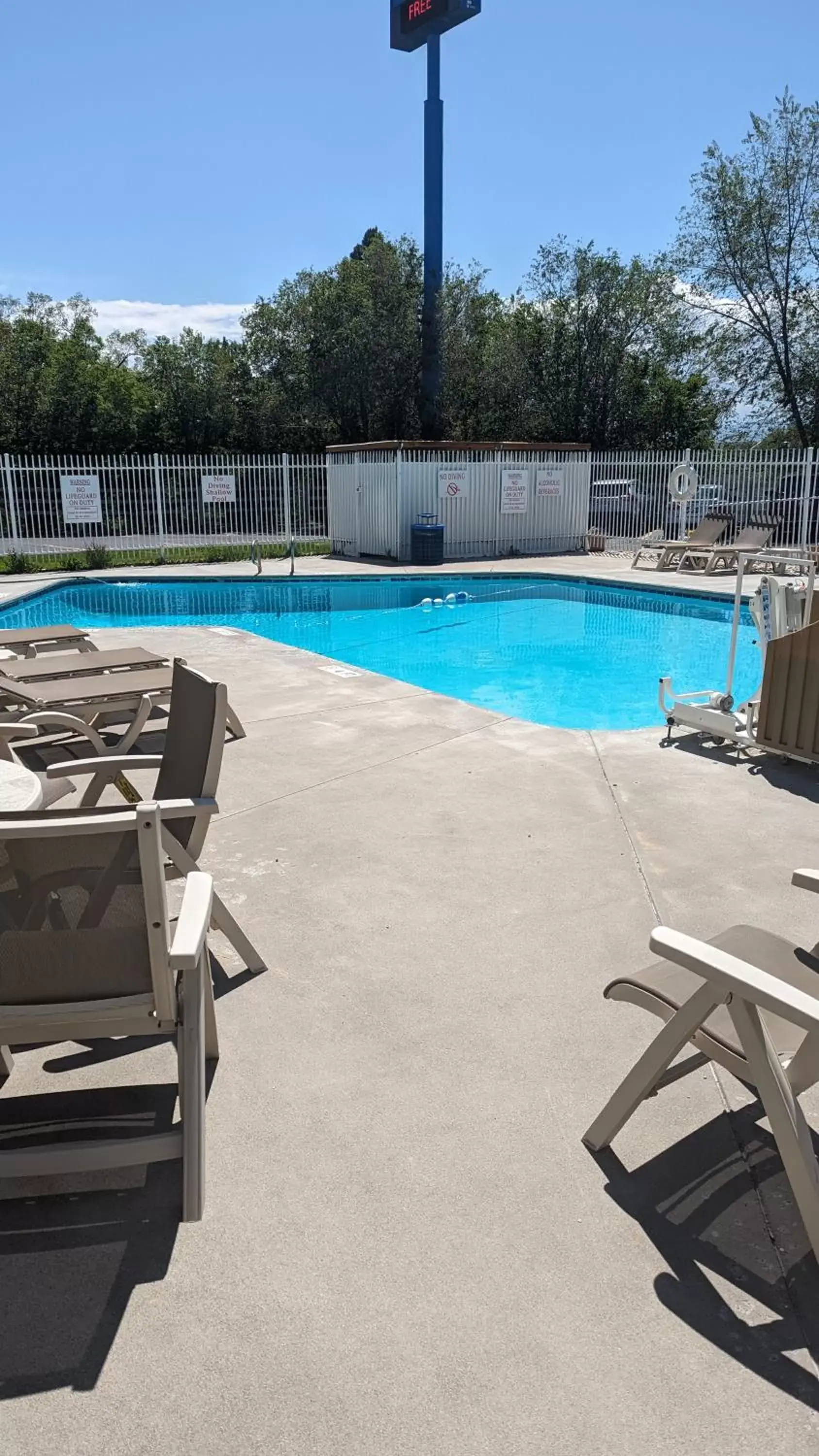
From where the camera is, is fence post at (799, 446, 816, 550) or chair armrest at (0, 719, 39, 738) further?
fence post at (799, 446, 816, 550)

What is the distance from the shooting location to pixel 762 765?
582 cm

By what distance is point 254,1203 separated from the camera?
2.28 m

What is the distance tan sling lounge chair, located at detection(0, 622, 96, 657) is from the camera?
7672 millimetres

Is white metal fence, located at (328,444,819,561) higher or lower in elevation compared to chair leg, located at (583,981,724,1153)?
higher

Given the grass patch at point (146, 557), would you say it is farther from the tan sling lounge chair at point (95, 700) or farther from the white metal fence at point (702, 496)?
the tan sling lounge chair at point (95, 700)

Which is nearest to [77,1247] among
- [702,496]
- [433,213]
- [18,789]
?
[18,789]

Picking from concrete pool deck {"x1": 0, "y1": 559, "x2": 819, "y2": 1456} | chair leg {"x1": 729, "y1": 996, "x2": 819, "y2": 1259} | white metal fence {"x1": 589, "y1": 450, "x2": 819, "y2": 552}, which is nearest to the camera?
concrete pool deck {"x1": 0, "y1": 559, "x2": 819, "y2": 1456}

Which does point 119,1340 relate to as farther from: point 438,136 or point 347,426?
point 347,426

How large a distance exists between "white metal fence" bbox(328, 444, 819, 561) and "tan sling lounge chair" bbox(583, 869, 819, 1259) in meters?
16.2

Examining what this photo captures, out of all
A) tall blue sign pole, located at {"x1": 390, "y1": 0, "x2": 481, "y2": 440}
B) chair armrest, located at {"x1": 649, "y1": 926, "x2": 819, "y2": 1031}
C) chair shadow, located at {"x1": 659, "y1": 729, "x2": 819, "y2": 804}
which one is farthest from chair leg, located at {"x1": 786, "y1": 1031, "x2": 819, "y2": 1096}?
tall blue sign pole, located at {"x1": 390, "y1": 0, "x2": 481, "y2": 440}

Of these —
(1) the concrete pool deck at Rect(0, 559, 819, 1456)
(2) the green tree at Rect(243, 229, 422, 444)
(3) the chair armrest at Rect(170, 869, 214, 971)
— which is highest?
(2) the green tree at Rect(243, 229, 422, 444)

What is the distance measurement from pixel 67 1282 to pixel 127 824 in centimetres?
95

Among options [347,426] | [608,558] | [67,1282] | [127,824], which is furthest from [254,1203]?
[347,426]

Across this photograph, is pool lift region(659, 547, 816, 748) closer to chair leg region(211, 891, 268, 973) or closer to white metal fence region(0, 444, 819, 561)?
chair leg region(211, 891, 268, 973)
